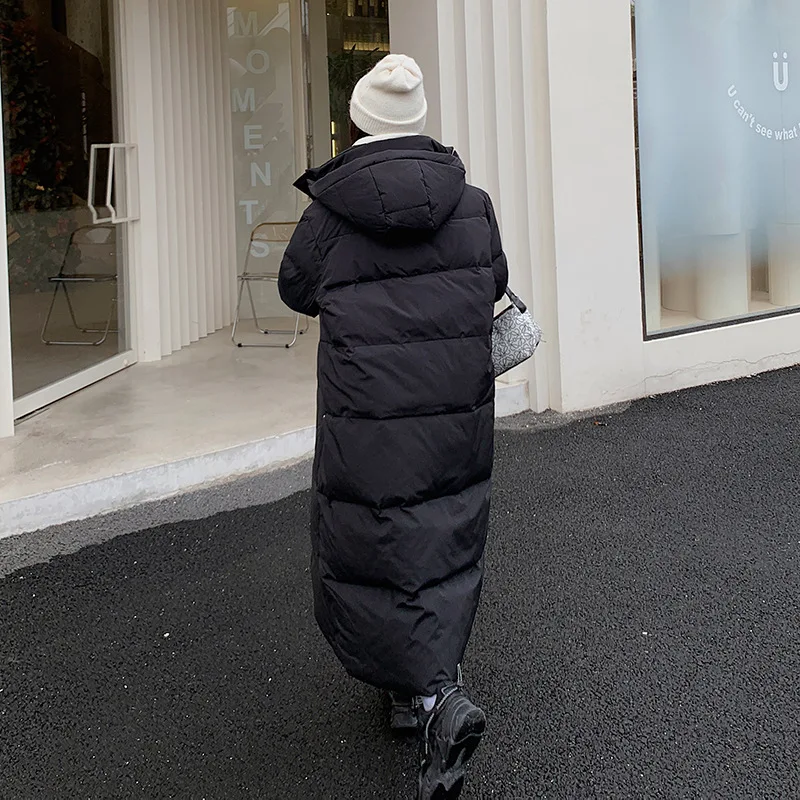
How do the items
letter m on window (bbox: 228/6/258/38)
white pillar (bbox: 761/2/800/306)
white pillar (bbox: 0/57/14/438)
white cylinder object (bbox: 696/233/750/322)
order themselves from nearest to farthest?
white pillar (bbox: 0/57/14/438) < white cylinder object (bbox: 696/233/750/322) < white pillar (bbox: 761/2/800/306) < letter m on window (bbox: 228/6/258/38)

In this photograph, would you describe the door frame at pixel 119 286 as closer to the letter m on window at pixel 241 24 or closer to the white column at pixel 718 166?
the letter m on window at pixel 241 24

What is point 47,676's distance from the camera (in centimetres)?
281

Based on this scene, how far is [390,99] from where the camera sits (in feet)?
7.26

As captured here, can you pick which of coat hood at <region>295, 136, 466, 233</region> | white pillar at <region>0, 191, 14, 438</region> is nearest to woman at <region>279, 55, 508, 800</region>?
coat hood at <region>295, 136, 466, 233</region>

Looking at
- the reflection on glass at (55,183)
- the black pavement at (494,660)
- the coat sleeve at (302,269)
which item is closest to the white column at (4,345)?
the reflection on glass at (55,183)

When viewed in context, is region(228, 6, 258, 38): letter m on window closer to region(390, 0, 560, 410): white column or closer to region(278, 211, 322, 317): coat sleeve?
region(390, 0, 560, 410): white column

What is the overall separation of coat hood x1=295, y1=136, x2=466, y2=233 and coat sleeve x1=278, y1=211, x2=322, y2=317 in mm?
88

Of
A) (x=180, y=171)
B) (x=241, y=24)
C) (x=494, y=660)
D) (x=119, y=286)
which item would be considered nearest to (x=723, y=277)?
(x=180, y=171)

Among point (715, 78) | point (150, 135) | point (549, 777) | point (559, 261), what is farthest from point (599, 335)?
point (549, 777)

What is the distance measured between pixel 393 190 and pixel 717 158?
4978 millimetres

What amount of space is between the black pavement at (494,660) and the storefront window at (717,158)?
224 cm

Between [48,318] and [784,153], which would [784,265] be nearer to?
[784,153]

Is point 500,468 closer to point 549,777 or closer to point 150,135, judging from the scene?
point 549,777

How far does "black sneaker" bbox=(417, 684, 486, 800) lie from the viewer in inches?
78.8
